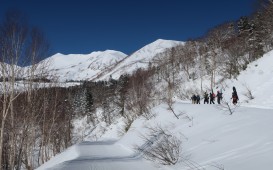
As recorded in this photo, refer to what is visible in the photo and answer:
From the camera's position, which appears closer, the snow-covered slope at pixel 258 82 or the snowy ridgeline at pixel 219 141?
the snowy ridgeline at pixel 219 141

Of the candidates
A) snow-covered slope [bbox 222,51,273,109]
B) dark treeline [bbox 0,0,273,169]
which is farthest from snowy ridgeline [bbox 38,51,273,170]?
dark treeline [bbox 0,0,273,169]

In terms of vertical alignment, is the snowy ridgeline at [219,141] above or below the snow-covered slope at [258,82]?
below

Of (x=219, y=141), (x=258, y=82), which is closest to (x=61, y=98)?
(x=258, y=82)

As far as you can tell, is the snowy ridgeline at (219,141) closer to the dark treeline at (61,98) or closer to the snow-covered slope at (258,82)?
the snow-covered slope at (258,82)

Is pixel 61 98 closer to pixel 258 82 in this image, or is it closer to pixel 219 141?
pixel 258 82

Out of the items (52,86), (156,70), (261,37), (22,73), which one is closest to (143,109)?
(52,86)

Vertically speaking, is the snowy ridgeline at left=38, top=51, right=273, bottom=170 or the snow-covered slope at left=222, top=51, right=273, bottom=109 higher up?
the snow-covered slope at left=222, top=51, right=273, bottom=109

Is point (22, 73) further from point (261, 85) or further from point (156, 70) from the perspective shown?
point (156, 70)

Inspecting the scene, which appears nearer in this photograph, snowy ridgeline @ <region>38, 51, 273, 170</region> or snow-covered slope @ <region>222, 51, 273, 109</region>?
snowy ridgeline @ <region>38, 51, 273, 170</region>

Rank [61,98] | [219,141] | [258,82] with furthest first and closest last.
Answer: [61,98], [258,82], [219,141]

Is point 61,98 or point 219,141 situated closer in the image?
point 219,141

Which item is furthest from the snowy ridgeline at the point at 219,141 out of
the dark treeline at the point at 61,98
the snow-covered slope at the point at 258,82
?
the dark treeline at the point at 61,98

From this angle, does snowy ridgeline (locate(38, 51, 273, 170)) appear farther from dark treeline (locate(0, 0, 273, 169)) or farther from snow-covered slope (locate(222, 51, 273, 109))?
dark treeline (locate(0, 0, 273, 169))

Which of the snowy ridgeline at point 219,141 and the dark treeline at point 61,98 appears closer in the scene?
the snowy ridgeline at point 219,141
